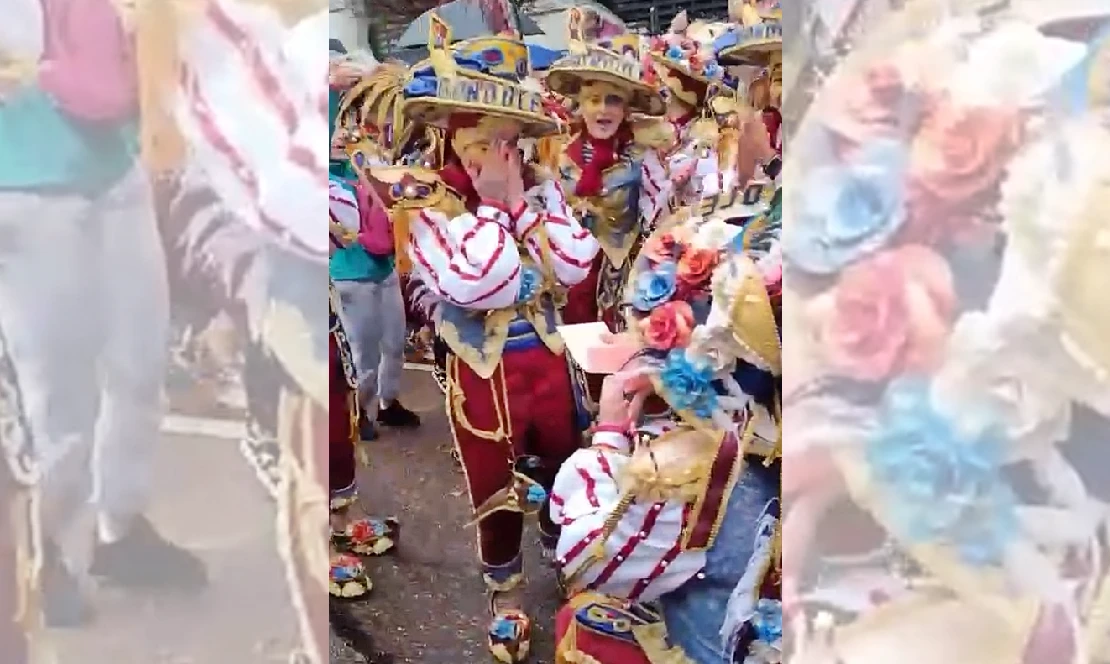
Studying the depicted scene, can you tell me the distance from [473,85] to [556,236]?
31cm

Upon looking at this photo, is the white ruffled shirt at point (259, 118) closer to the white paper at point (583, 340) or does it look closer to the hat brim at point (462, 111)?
the white paper at point (583, 340)

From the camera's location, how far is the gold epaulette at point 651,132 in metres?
3.01

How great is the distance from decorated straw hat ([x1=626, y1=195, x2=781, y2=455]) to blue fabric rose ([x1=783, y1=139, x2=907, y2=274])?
1.30 ft

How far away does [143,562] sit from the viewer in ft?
2.86

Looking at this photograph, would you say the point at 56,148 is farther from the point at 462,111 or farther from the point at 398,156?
the point at 398,156

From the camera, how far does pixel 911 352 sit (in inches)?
31.1

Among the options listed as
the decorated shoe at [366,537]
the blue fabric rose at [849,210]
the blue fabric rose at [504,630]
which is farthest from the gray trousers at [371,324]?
the blue fabric rose at [849,210]

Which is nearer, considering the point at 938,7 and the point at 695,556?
the point at 938,7

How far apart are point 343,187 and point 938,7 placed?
1.64 m

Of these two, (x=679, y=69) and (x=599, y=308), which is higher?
(x=679, y=69)

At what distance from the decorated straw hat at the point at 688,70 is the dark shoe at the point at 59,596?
2.71 m

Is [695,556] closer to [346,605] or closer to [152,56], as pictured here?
[152,56]

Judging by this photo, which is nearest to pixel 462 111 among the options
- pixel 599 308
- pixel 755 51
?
pixel 755 51

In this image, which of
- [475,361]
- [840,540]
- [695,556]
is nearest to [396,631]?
[475,361]
